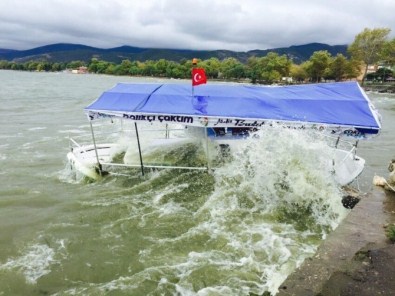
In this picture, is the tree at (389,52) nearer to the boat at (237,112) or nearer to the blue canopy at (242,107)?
the boat at (237,112)

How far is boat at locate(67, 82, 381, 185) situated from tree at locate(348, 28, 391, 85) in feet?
391

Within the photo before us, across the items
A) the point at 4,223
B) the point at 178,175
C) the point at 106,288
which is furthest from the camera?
the point at 178,175

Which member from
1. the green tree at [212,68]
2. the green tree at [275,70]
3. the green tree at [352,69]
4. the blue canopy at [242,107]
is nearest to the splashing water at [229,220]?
the blue canopy at [242,107]

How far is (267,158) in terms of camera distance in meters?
11.0

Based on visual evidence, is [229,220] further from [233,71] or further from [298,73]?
[233,71]

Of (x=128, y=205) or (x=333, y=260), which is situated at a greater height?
(x=333, y=260)

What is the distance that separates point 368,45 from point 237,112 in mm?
128145

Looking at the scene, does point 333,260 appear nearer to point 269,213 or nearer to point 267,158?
point 269,213

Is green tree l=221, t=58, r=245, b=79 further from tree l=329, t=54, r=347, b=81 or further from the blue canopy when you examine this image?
the blue canopy

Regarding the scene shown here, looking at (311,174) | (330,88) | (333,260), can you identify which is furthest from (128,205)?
(330,88)

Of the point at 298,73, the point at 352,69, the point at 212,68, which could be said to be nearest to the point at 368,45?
the point at 352,69

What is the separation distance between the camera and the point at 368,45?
407 ft

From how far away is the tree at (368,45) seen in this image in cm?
12069

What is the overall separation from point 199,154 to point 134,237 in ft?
19.9
